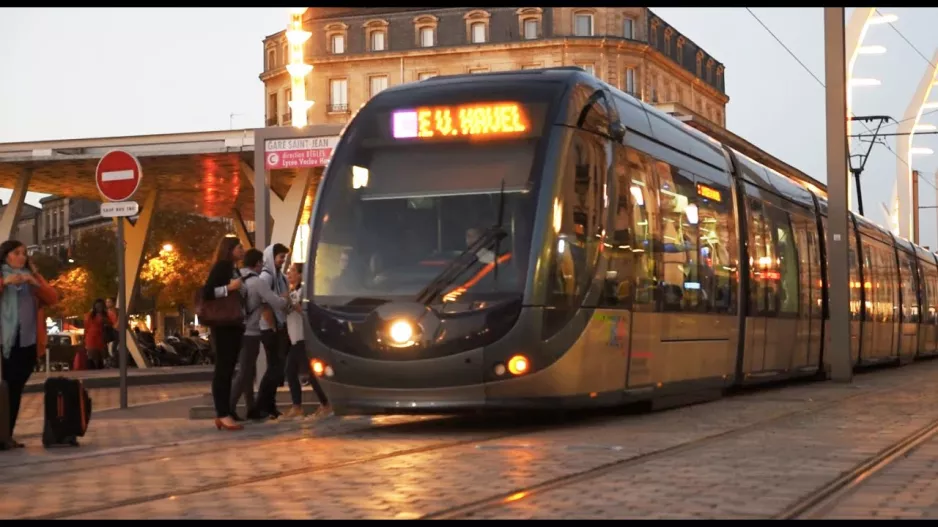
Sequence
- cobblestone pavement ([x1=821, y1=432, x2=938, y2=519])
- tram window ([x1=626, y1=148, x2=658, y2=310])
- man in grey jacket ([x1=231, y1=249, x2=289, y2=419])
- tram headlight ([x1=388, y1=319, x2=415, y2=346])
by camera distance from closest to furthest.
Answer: cobblestone pavement ([x1=821, y1=432, x2=938, y2=519]), tram headlight ([x1=388, y1=319, x2=415, y2=346]), tram window ([x1=626, y1=148, x2=658, y2=310]), man in grey jacket ([x1=231, y1=249, x2=289, y2=419])

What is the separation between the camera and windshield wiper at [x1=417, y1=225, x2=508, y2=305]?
12758 millimetres

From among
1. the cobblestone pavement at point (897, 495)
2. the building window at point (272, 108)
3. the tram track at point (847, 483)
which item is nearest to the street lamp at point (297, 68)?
the tram track at point (847, 483)

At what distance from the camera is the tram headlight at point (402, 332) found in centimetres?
1270

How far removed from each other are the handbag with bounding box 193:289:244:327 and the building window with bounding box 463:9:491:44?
84651 mm

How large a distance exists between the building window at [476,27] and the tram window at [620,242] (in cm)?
8394

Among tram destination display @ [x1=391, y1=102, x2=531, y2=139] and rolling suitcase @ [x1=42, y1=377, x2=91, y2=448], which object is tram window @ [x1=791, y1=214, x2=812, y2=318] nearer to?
tram destination display @ [x1=391, y1=102, x2=531, y2=139]

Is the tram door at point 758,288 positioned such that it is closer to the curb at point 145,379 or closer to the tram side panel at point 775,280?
the tram side panel at point 775,280

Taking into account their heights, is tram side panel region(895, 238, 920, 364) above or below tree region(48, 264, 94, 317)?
below

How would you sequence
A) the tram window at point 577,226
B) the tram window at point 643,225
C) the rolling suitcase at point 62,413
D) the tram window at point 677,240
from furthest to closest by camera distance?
1. the tram window at point 677,240
2. the tram window at point 643,225
3. the tram window at point 577,226
4. the rolling suitcase at point 62,413

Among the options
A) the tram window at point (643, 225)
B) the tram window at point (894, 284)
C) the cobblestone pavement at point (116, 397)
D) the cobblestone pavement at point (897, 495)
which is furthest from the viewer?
the tram window at point (894, 284)

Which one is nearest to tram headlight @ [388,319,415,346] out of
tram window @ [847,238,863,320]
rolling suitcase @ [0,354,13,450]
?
rolling suitcase @ [0,354,13,450]

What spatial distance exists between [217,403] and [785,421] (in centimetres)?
493

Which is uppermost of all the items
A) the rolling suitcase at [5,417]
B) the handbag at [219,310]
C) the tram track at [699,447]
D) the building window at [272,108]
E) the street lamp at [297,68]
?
the building window at [272,108]

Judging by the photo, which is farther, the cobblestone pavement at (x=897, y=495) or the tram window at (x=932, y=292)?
the tram window at (x=932, y=292)
